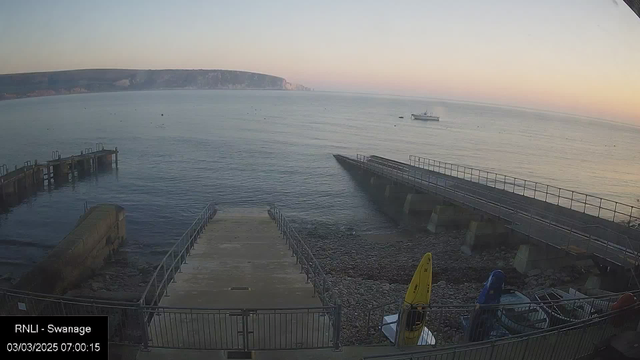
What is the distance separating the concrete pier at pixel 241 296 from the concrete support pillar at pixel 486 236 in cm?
1006

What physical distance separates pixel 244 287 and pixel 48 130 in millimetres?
76972

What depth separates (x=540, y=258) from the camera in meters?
17.1

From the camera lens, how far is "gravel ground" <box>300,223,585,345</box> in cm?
1177

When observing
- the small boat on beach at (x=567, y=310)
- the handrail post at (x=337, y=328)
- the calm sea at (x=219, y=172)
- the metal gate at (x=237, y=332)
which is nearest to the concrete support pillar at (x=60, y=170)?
the calm sea at (x=219, y=172)

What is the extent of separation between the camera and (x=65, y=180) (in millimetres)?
38719

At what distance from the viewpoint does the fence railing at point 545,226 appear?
598 inches

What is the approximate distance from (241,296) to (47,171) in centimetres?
3656

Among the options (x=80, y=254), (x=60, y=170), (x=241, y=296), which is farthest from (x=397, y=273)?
(x=60, y=170)

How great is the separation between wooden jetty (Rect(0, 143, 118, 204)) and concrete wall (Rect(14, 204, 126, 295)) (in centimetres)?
1398

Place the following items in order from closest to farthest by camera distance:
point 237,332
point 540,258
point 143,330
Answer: point 143,330
point 237,332
point 540,258

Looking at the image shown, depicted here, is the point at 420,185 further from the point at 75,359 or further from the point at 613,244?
the point at 75,359

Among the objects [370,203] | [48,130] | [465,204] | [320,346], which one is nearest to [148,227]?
[370,203]

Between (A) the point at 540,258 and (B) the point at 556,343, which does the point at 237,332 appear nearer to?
(B) the point at 556,343

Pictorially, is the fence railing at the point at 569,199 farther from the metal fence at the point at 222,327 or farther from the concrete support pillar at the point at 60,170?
the concrete support pillar at the point at 60,170
